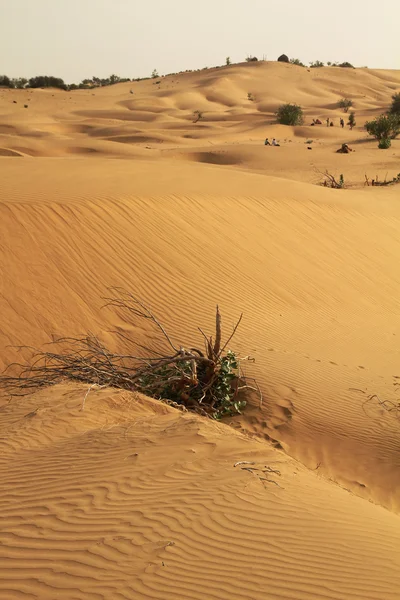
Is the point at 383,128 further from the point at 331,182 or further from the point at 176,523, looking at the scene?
the point at 176,523

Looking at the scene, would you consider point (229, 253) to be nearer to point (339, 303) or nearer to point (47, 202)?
point (339, 303)

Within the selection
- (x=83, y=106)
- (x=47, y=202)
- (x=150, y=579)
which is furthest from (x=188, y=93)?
(x=150, y=579)

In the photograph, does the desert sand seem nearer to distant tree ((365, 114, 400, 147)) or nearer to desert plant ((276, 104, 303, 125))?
distant tree ((365, 114, 400, 147))

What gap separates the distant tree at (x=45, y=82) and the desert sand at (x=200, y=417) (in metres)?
45.1

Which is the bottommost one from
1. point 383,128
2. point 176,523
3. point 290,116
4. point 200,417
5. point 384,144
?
point 200,417

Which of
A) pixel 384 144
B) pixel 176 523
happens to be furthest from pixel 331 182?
pixel 176 523

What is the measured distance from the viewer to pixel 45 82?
5981cm

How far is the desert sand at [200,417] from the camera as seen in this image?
142 inches

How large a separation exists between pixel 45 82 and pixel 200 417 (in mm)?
59470

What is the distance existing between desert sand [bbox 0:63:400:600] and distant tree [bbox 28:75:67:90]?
148ft

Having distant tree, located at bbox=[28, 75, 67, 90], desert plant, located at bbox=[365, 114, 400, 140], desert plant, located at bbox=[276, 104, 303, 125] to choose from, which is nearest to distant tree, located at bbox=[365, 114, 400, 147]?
desert plant, located at bbox=[365, 114, 400, 140]

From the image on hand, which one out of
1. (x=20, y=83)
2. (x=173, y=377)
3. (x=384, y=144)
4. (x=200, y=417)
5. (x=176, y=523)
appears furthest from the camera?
(x=20, y=83)

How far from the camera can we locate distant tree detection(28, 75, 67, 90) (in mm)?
59375

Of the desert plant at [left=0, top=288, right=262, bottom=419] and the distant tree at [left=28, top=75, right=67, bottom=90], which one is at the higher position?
the distant tree at [left=28, top=75, right=67, bottom=90]
